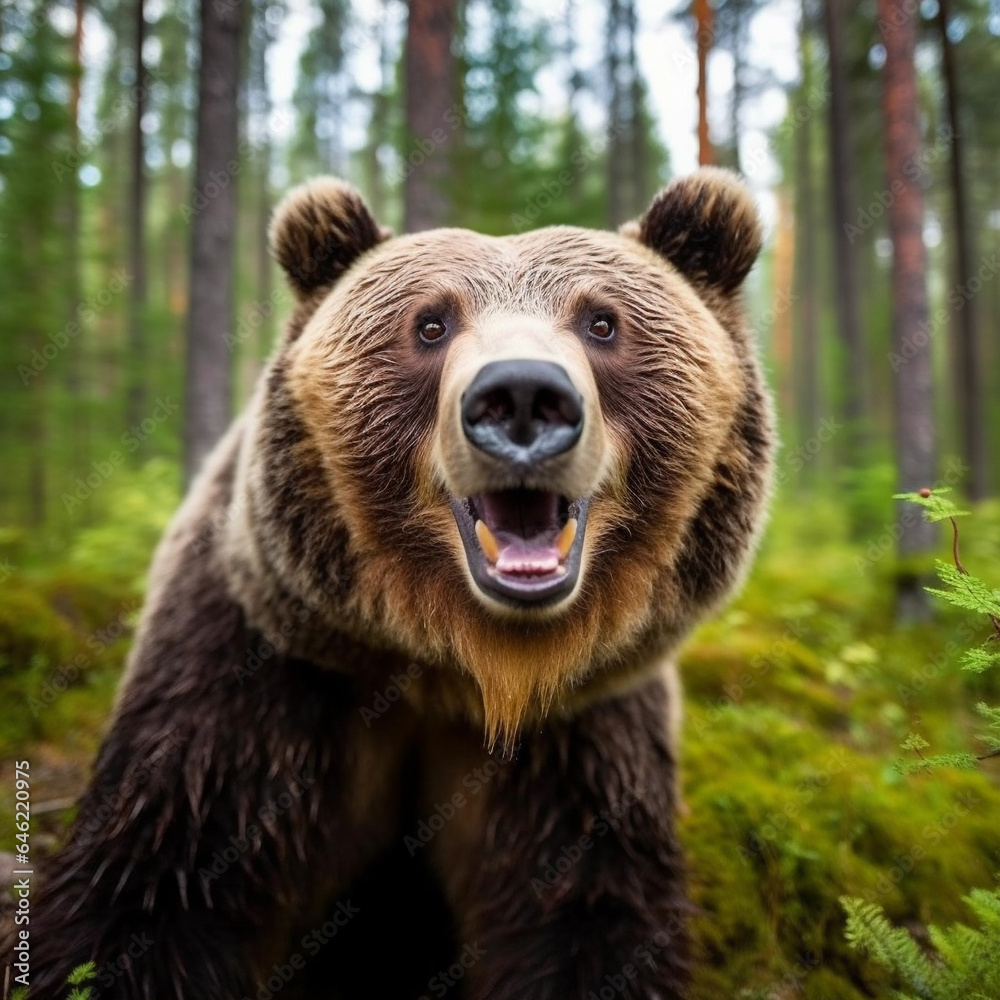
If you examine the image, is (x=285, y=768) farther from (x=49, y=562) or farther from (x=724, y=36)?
(x=724, y=36)

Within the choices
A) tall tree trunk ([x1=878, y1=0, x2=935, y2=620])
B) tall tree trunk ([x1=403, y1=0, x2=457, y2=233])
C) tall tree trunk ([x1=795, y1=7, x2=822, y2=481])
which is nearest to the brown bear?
tall tree trunk ([x1=403, y1=0, x2=457, y2=233])

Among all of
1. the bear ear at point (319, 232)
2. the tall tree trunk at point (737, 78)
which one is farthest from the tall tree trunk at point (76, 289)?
the tall tree trunk at point (737, 78)

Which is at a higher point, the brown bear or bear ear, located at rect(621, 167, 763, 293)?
bear ear, located at rect(621, 167, 763, 293)

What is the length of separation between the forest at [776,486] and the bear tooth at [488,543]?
1118 millimetres

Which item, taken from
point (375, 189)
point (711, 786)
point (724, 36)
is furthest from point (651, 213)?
point (375, 189)

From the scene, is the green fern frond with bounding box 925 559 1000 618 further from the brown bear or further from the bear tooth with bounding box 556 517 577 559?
the bear tooth with bounding box 556 517 577 559

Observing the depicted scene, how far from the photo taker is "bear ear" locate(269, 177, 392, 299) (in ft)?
9.21

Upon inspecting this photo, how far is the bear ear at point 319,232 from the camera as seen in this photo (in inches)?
111

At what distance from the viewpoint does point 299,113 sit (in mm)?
25203

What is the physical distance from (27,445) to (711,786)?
9.98 metres

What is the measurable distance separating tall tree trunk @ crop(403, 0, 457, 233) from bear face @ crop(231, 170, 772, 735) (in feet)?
15.1

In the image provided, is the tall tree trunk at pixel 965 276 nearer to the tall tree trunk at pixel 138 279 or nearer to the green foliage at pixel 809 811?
the green foliage at pixel 809 811

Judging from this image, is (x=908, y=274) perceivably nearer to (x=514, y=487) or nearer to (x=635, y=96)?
(x=514, y=487)

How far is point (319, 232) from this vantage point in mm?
2826
